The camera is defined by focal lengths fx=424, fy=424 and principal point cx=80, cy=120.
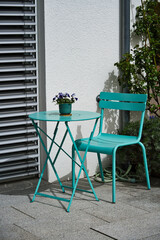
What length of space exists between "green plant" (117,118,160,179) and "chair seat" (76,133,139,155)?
34cm

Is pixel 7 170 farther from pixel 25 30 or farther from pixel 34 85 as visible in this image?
pixel 25 30

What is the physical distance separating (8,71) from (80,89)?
2.97 ft

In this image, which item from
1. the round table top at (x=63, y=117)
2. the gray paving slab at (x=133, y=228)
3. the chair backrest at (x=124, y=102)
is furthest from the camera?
the chair backrest at (x=124, y=102)

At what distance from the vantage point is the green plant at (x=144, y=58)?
5.28m

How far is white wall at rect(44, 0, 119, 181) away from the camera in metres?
4.91

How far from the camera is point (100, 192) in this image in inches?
183

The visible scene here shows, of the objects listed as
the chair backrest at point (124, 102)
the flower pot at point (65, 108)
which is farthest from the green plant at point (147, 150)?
the flower pot at point (65, 108)

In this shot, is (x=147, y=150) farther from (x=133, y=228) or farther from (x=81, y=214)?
(x=133, y=228)

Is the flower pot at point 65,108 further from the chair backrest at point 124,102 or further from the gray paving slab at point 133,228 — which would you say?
the gray paving slab at point 133,228

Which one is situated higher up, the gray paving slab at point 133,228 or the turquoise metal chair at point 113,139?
the turquoise metal chair at point 113,139

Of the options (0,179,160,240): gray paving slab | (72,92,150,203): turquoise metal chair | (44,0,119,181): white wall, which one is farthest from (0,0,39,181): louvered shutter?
(72,92,150,203): turquoise metal chair

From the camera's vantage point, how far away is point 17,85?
4855 millimetres

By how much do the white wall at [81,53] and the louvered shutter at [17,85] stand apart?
198 millimetres

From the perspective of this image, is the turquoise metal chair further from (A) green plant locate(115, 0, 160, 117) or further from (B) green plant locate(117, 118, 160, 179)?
(A) green plant locate(115, 0, 160, 117)
